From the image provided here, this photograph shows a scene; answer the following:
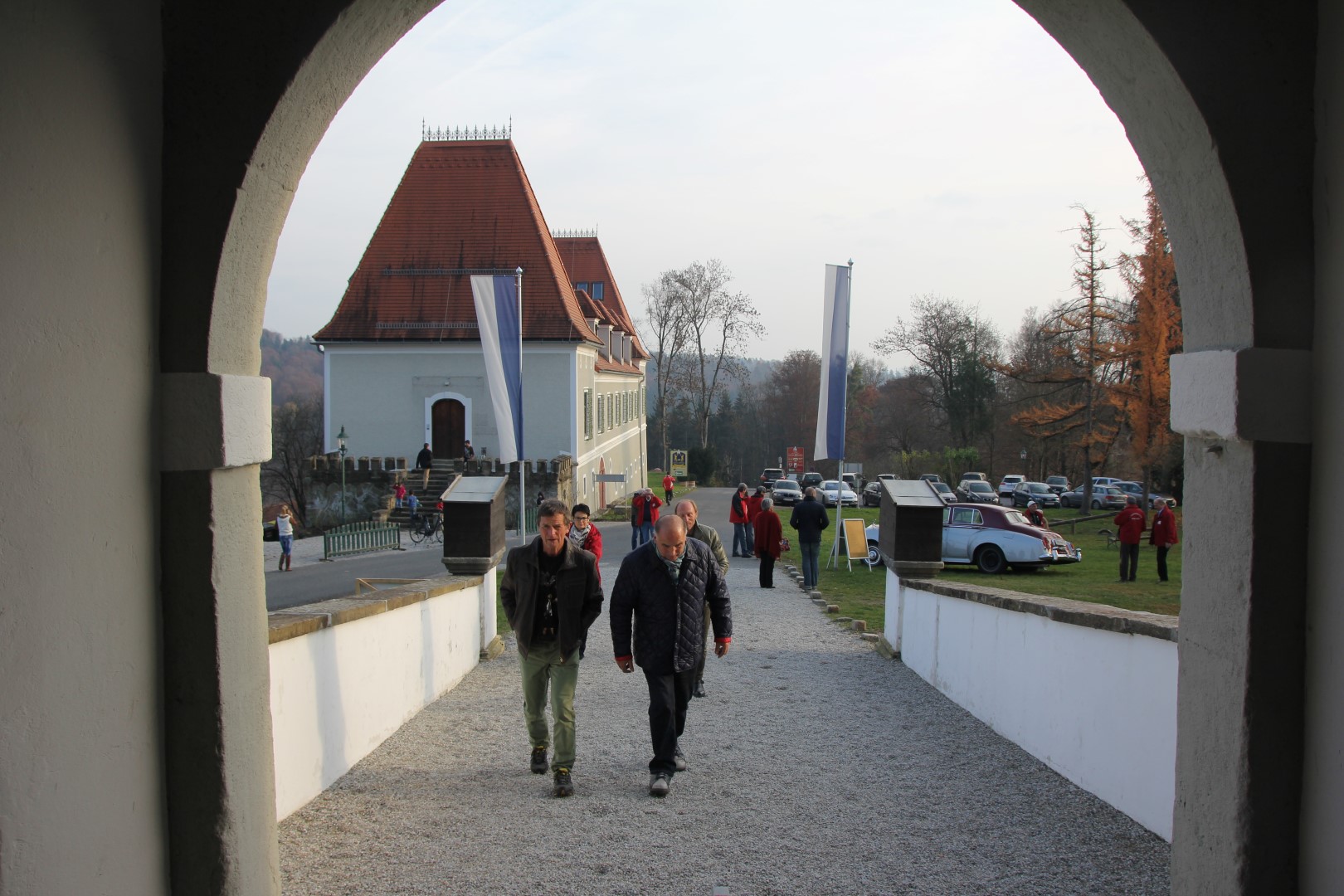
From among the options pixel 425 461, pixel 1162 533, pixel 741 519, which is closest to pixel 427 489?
pixel 425 461

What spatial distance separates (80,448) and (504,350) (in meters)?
14.1

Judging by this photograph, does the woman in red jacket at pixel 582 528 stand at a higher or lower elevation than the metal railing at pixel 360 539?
higher

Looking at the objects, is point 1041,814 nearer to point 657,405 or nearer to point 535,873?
point 535,873

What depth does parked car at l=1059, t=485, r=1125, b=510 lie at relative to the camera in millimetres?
49250

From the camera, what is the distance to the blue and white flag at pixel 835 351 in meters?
19.3

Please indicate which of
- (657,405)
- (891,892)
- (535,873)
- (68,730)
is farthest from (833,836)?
(657,405)

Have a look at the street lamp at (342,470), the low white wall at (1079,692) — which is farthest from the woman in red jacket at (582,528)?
the street lamp at (342,470)

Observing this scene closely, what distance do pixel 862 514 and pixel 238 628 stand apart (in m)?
41.5

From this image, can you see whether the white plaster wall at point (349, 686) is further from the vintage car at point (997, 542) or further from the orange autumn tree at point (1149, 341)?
the orange autumn tree at point (1149, 341)

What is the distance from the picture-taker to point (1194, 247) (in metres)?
4.00

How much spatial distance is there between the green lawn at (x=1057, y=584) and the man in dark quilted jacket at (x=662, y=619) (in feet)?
26.5

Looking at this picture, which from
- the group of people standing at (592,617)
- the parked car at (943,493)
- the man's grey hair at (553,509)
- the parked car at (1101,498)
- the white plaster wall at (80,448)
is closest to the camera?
the white plaster wall at (80,448)

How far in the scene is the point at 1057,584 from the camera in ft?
65.3

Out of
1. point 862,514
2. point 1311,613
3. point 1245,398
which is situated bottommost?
point 862,514
